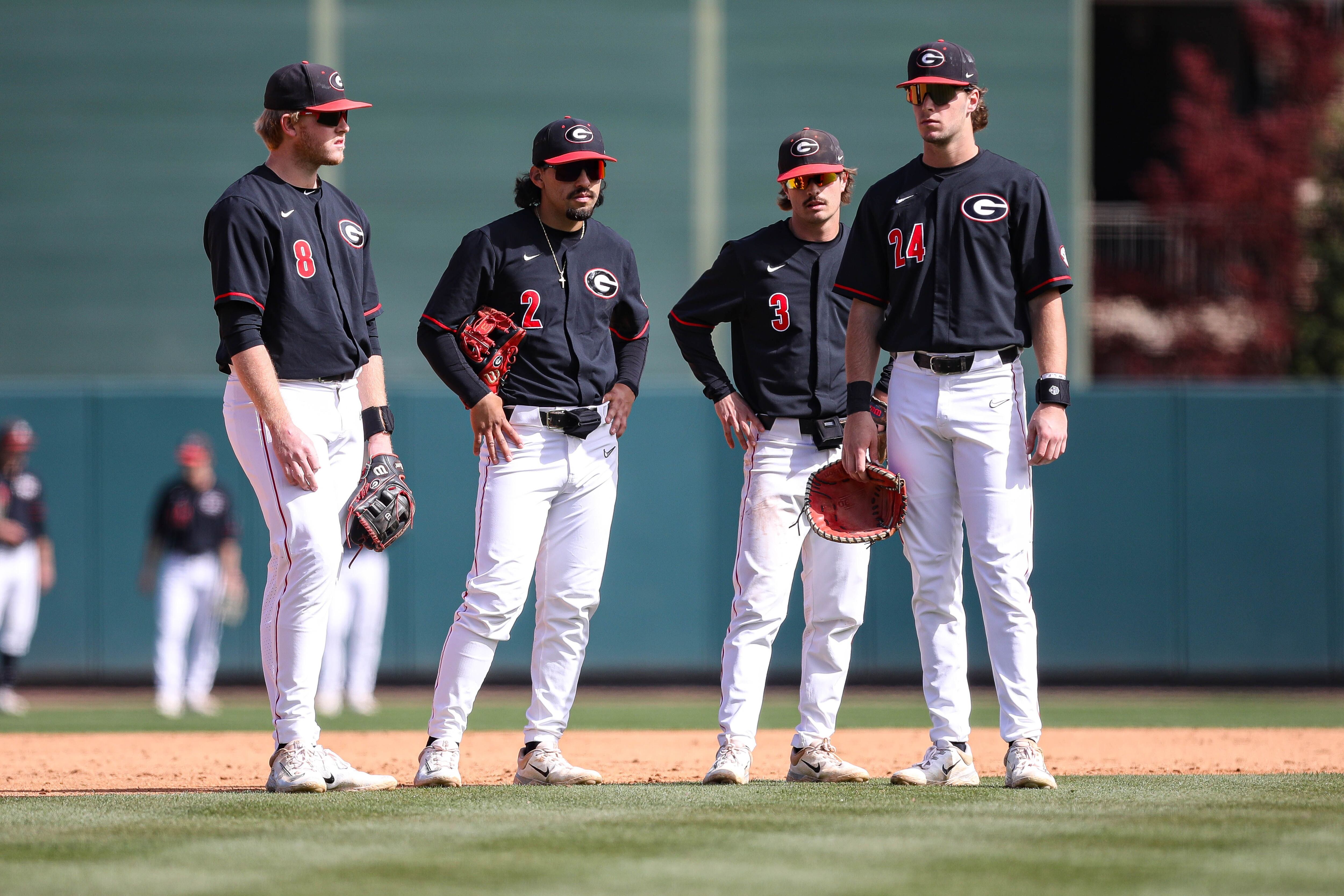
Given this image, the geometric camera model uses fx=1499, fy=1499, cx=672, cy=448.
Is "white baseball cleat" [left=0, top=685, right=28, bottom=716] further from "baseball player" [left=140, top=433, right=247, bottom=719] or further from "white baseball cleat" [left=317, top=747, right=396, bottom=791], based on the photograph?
"white baseball cleat" [left=317, top=747, right=396, bottom=791]

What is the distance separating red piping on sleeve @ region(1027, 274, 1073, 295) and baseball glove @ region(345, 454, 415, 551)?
1.99 meters

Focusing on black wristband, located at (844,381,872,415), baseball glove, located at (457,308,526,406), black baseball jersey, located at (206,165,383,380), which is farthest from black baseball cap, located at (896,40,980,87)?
black baseball jersey, located at (206,165,383,380)

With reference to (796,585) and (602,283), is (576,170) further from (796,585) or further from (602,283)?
(796,585)

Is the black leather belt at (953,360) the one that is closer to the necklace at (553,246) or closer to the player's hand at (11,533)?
the necklace at (553,246)

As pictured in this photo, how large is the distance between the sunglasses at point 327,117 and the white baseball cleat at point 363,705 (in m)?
5.71

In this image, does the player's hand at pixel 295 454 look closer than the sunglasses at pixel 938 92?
Yes

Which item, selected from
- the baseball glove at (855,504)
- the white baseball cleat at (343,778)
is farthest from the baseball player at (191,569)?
the baseball glove at (855,504)

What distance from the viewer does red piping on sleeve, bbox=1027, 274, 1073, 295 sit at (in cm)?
453

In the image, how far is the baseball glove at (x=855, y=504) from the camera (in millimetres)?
4668

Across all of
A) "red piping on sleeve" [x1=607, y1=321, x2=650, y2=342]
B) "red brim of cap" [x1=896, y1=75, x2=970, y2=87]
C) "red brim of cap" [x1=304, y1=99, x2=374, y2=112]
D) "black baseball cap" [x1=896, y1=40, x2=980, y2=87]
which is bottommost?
"red piping on sleeve" [x1=607, y1=321, x2=650, y2=342]

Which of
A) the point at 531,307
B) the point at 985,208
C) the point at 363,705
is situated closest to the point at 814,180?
the point at 985,208

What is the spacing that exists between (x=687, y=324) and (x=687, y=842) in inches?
88.8

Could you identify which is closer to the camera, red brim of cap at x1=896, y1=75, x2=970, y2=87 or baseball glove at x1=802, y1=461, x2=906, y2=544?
→ red brim of cap at x1=896, y1=75, x2=970, y2=87

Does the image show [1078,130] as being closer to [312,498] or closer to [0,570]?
[0,570]
